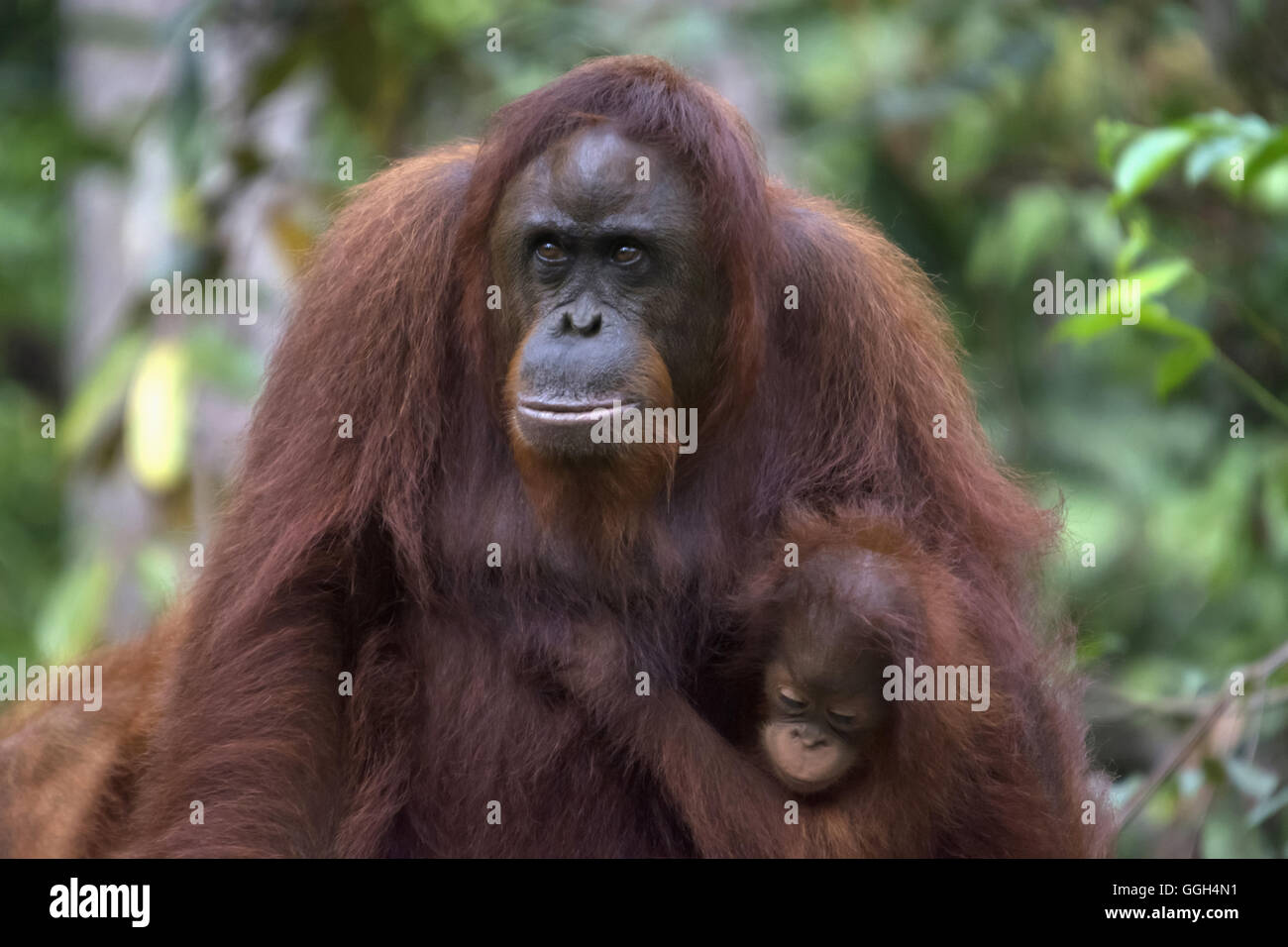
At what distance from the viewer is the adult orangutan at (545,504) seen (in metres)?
3.03

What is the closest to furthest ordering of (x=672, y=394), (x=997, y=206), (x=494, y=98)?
(x=672, y=394) < (x=494, y=98) < (x=997, y=206)

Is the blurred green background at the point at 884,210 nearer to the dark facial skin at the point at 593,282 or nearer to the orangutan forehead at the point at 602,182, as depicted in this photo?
the dark facial skin at the point at 593,282

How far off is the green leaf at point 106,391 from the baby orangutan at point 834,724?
289 cm

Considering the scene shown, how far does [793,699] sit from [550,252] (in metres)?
0.99

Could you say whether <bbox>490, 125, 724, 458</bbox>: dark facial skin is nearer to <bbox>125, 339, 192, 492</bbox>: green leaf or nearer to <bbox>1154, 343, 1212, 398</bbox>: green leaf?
<bbox>1154, 343, 1212, 398</bbox>: green leaf

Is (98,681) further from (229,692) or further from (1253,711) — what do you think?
(1253,711)

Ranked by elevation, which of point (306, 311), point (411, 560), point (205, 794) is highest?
point (306, 311)

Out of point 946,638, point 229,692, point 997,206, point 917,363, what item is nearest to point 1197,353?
point 917,363

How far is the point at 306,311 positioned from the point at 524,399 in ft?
2.24

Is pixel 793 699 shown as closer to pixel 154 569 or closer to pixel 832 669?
pixel 832 669

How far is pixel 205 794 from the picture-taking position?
2.99 meters

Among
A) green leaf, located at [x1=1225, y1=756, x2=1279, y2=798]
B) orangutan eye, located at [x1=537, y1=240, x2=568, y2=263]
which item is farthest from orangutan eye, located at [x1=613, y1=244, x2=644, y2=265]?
green leaf, located at [x1=1225, y1=756, x2=1279, y2=798]

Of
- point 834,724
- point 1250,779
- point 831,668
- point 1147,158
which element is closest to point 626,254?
point 831,668

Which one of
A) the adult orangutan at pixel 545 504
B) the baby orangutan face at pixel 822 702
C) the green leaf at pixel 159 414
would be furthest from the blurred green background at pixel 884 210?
the baby orangutan face at pixel 822 702
